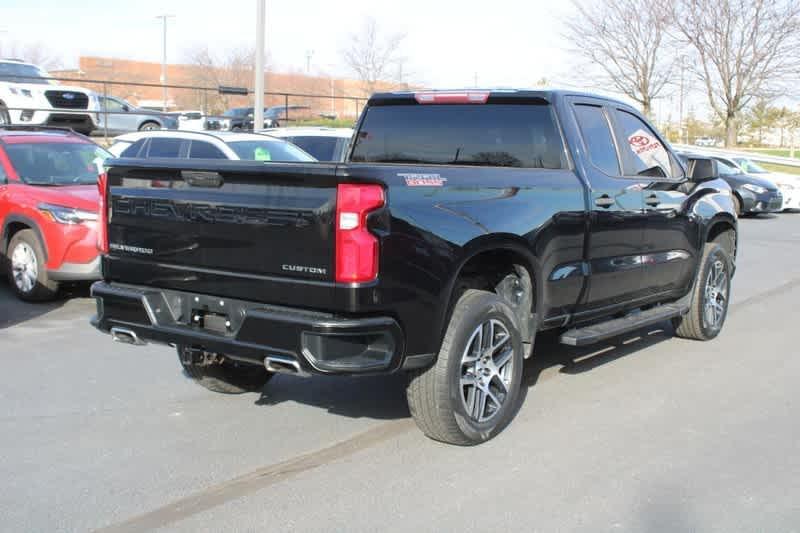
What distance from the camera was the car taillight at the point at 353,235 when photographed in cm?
407

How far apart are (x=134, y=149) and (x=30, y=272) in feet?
15.3

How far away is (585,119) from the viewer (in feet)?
19.9

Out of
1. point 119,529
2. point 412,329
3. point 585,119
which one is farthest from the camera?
point 585,119

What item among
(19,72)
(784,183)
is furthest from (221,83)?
(784,183)

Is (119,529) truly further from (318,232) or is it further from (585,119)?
(585,119)

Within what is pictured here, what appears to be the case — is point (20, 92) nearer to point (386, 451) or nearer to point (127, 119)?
point (127, 119)

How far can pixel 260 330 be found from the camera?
4277 millimetres

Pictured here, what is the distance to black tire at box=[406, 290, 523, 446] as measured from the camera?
4.58 metres

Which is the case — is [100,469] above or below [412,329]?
below

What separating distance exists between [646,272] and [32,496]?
4426 millimetres

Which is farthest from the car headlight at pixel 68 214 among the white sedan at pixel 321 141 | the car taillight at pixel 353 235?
the white sedan at pixel 321 141

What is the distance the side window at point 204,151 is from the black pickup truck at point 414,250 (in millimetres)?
5991

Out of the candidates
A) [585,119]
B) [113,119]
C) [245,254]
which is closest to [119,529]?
[245,254]

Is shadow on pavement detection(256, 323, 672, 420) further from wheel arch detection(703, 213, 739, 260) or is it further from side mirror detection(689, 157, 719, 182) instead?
side mirror detection(689, 157, 719, 182)
